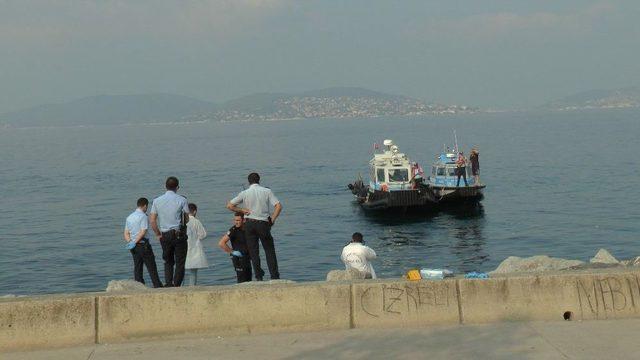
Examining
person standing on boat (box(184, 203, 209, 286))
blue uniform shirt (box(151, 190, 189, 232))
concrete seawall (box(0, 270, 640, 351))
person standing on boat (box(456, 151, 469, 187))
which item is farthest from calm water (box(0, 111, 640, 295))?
concrete seawall (box(0, 270, 640, 351))

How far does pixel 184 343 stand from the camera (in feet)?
27.5

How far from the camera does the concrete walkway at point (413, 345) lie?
25.2ft

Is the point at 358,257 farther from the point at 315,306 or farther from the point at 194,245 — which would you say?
the point at 315,306

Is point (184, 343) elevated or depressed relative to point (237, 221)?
depressed

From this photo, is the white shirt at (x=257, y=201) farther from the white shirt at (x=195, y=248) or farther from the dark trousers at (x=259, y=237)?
the white shirt at (x=195, y=248)

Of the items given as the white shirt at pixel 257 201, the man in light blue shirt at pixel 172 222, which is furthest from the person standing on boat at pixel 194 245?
the white shirt at pixel 257 201

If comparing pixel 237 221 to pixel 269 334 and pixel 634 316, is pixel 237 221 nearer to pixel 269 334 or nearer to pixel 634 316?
pixel 269 334

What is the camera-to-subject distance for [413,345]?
8016mm

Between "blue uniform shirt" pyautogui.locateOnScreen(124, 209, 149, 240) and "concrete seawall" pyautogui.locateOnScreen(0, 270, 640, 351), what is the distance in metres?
4.73

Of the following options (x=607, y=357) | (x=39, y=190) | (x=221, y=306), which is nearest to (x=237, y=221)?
(x=221, y=306)

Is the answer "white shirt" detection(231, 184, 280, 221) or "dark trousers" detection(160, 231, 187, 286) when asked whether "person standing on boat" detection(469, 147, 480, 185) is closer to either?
"dark trousers" detection(160, 231, 187, 286)

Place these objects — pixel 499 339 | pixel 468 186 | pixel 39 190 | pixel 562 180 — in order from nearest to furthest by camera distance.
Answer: pixel 499 339 → pixel 468 186 → pixel 562 180 → pixel 39 190

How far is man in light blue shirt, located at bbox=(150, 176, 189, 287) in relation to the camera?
12.0 meters

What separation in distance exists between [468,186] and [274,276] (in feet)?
118
